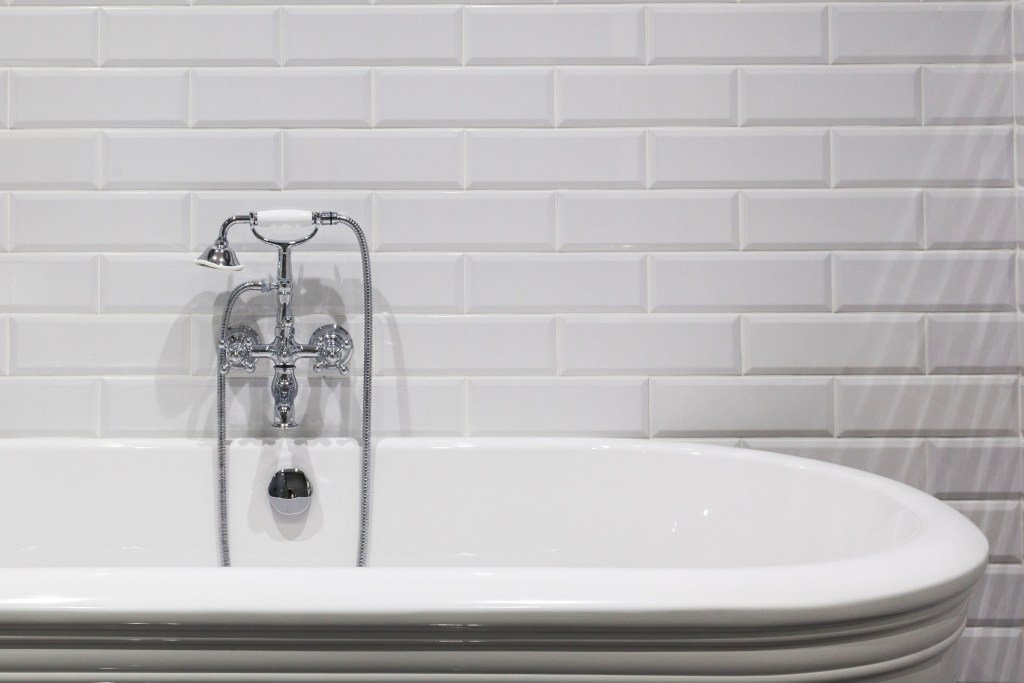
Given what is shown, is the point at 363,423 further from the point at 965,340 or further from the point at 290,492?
the point at 965,340

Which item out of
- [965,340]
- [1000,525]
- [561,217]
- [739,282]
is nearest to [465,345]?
[561,217]

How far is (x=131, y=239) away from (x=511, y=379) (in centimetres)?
69

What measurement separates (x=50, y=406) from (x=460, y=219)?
76cm

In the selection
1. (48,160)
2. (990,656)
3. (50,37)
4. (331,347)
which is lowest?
(990,656)

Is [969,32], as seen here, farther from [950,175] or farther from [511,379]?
[511,379]

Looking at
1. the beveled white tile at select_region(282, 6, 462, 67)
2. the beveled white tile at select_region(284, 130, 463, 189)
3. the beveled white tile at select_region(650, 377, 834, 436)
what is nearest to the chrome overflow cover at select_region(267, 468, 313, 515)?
the beveled white tile at select_region(284, 130, 463, 189)

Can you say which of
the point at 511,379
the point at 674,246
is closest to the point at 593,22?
the point at 674,246

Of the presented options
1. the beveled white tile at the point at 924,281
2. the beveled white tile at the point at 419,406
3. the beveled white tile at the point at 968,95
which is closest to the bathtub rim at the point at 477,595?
the beveled white tile at the point at 419,406

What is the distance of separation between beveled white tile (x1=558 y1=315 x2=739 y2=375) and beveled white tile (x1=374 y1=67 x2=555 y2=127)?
0.37m

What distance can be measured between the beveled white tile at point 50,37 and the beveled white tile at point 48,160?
0.40 feet

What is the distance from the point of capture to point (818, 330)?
116cm

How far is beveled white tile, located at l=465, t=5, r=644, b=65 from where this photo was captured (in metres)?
1.15

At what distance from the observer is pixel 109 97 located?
1153 mm

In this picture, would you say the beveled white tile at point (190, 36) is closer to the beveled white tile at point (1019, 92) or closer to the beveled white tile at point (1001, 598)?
the beveled white tile at point (1019, 92)
